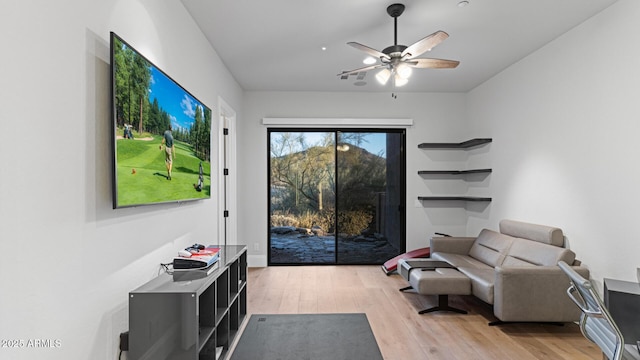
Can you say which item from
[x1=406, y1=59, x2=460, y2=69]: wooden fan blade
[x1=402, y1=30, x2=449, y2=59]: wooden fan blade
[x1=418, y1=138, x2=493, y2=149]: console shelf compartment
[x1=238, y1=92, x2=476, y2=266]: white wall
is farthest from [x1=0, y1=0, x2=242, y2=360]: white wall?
[x1=418, y1=138, x2=493, y2=149]: console shelf compartment

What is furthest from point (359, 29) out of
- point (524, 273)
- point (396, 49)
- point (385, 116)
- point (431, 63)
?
point (524, 273)

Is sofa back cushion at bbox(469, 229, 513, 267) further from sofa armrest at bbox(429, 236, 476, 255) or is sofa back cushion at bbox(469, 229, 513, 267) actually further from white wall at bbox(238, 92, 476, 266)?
white wall at bbox(238, 92, 476, 266)

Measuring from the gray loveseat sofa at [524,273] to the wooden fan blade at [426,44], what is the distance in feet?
6.84

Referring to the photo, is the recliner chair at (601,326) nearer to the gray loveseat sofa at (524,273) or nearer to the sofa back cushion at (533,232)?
the gray loveseat sofa at (524,273)

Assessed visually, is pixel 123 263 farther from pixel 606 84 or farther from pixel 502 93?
pixel 502 93

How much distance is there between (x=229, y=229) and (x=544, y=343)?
3.64 m

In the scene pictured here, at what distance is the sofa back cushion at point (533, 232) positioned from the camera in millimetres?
3355

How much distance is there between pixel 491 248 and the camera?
162 inches

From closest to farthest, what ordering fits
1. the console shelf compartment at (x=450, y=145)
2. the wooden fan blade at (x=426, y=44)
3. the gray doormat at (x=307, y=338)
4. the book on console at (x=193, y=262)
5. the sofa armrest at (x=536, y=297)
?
the book on console at (x=193, y=262) → the wooden fan blade at (x=426, y=44) → the gray doormat at (x=307, y=338) → the sofa armrest at (x=536, y=297) → the console shelf compartment at (x=450, y=145)

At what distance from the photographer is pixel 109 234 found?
1.72 m

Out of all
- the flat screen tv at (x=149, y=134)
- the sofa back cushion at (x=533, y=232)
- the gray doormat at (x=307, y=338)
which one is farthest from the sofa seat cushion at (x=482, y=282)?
the flat screen tv at (x=149, y=134)

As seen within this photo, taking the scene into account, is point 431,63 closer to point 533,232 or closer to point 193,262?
point 533,232

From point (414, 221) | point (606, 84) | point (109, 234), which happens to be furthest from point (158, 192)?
point (414, 221)

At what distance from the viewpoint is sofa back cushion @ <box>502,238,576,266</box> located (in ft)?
10.2
